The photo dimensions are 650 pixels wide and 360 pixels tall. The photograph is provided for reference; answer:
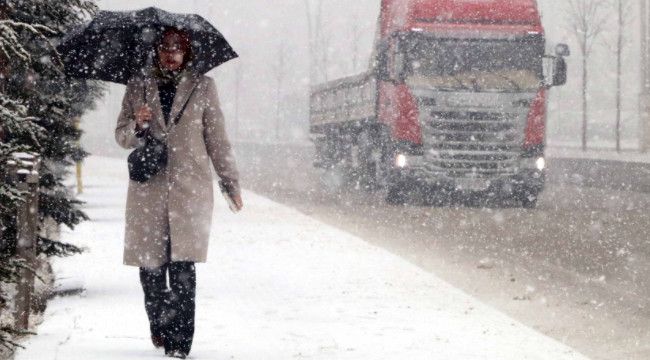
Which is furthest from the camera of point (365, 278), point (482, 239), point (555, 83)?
point (555, 83)

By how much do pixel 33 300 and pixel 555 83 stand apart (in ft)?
44.9

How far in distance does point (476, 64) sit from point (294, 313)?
40.2 feet

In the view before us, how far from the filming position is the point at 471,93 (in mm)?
19750

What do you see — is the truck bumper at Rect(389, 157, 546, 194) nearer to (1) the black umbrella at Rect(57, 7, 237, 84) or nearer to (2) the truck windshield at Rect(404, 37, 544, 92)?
(2) the truck windshield at Rect(404, 37, 544, 92)

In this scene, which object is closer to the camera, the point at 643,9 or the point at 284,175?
the point at 284,175

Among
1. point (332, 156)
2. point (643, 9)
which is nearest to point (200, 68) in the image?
point (332, 156)

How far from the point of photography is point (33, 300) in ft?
26.6

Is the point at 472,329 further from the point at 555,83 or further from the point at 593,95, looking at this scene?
the point at 593,95

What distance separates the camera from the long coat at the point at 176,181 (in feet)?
20.8

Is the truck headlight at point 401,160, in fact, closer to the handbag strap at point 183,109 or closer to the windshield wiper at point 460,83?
the windshield wiper at point 460,83

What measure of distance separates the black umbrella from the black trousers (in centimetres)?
125

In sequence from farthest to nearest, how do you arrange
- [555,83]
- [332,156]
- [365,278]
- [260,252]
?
[332,156], [555,83], [260,252], [365,278]

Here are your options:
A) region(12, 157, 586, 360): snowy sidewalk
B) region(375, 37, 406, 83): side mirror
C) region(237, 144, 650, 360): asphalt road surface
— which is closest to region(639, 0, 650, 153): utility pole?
region(237, 144, 650, 360): asphalt road surface

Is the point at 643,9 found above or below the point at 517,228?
above
